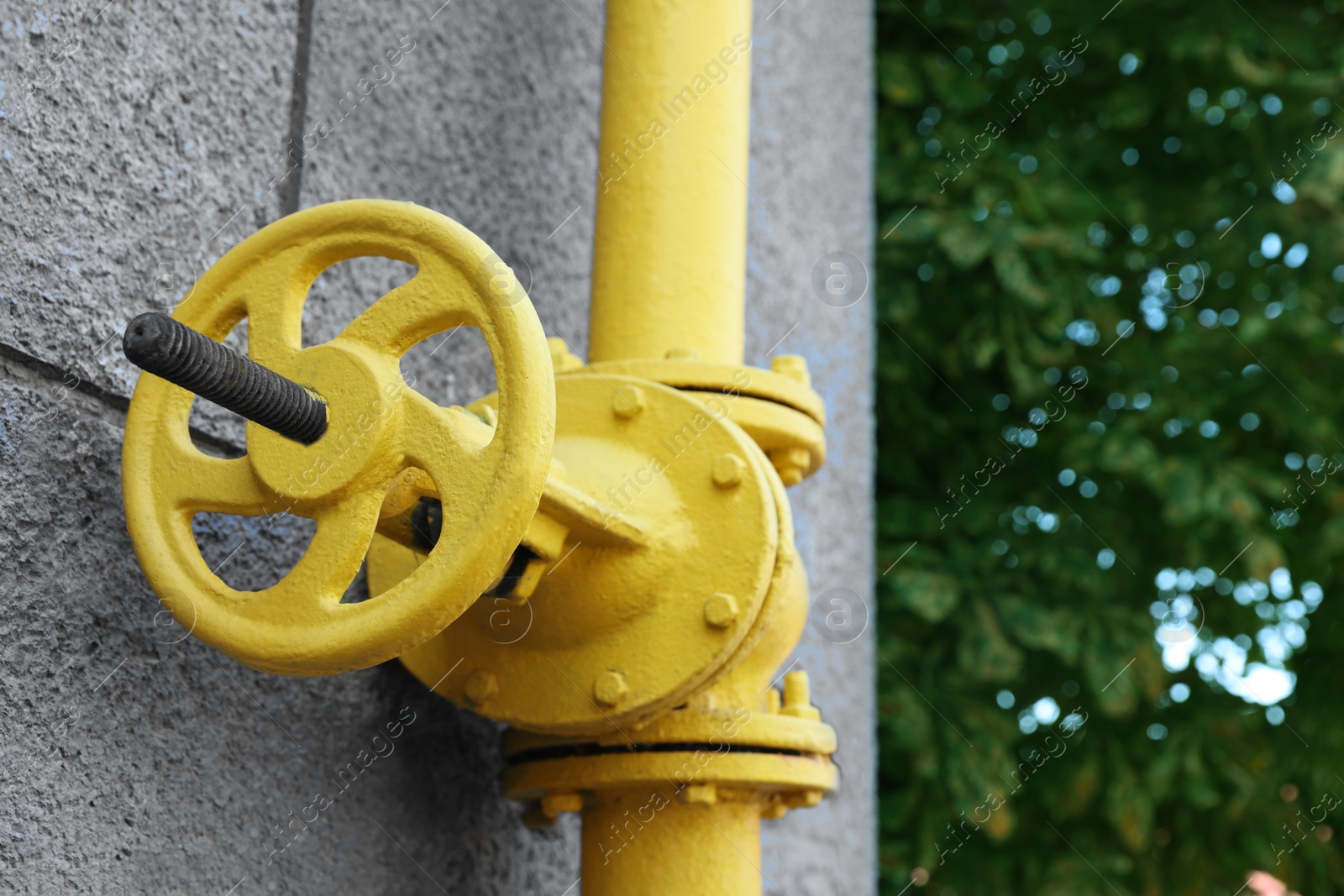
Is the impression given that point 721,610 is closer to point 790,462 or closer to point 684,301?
point 790,462

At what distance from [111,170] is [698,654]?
616 millimetres

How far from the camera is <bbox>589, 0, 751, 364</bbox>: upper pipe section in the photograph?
130cm

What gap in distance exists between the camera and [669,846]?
114 cm

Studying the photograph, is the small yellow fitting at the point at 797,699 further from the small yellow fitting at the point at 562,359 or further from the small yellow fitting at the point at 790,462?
the small yellow fitting at the point at 562,359

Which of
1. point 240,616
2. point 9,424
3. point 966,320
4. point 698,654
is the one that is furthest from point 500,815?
point 966,320

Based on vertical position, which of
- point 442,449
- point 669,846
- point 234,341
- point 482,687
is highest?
point 442,449

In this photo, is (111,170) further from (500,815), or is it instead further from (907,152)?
(907,152)

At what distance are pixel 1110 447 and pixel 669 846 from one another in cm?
215

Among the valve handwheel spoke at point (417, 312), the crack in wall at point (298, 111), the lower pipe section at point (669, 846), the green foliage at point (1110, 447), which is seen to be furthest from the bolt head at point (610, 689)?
the green foliage at point (1110, 447)

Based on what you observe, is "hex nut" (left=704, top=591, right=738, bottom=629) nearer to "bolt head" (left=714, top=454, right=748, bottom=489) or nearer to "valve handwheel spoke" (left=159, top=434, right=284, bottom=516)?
"bolt head" (left=714, top=454, right=748, bottom=489)

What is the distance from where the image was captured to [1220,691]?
3.10 metres

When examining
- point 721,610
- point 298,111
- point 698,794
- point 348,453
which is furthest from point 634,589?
point 298,111

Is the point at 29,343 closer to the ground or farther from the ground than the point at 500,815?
farther from the ground

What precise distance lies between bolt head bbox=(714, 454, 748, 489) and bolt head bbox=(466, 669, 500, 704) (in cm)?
27
